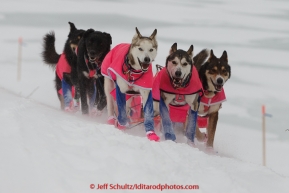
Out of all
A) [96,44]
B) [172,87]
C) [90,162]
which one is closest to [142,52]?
[172,87]

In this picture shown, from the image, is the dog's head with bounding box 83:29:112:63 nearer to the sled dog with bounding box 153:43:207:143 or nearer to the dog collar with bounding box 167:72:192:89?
the sled dog with bounding box 153:43:207:143

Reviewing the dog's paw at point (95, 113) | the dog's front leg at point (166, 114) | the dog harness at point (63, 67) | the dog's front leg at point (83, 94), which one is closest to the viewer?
the dog's front leg at point (166, 114)

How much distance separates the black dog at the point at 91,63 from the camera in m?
6.68

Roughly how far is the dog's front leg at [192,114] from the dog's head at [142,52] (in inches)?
30.7

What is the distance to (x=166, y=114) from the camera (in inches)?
240

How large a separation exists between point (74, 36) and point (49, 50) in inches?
49.1

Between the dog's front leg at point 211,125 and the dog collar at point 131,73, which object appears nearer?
the dog collar at point 131,73

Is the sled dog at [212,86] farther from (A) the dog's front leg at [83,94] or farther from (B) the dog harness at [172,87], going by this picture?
(A) the dog's front leg at [83,94]

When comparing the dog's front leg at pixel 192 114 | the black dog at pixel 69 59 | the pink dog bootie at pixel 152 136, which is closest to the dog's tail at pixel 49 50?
the black dog at pixel 69 59

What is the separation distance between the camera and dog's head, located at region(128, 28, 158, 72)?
5.55 meters

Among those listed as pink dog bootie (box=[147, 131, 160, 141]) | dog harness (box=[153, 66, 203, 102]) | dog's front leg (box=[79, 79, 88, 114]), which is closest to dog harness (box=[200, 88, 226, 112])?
dog harness (box=[153, 66, 203, 102])

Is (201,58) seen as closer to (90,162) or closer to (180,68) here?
(180,68)

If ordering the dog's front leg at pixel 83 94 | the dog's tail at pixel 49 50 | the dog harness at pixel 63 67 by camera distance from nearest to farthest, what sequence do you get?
the dog's front leg at pixel 83 94 < the dog harness at pixel 63 67 < the dog's tail at pixel 49 50

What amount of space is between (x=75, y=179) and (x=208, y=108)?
3.67 meters
